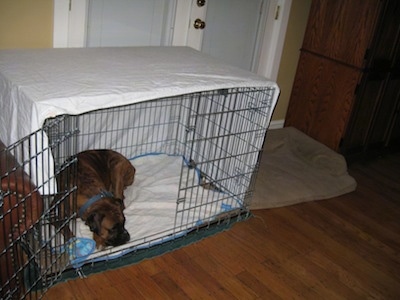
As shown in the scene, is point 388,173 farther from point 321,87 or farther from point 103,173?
point 103,173

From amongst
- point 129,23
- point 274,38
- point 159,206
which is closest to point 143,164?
point 159,206

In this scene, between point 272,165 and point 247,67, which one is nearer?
point 272,165

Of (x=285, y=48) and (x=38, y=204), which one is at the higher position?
(x=285, y=48)

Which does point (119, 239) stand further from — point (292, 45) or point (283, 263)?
point (292, 45)

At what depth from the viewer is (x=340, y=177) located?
10.6 feet

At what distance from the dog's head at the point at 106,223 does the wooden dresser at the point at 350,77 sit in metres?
2.07

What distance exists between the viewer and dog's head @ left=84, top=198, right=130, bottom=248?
81.5 inches

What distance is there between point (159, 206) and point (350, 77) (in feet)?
6.03

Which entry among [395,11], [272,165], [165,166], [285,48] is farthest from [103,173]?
[395,11]

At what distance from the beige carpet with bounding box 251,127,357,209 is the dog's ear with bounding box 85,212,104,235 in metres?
1.04

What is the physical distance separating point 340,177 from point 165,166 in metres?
1.34

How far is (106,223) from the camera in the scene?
207cm

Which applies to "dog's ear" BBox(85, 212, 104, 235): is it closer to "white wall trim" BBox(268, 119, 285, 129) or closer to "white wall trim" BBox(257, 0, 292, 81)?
"white wall trim" BBox(257, 0, 292, 81)

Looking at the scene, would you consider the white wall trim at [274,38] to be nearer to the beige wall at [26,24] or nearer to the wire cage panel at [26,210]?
the beige wall at [26,24]
